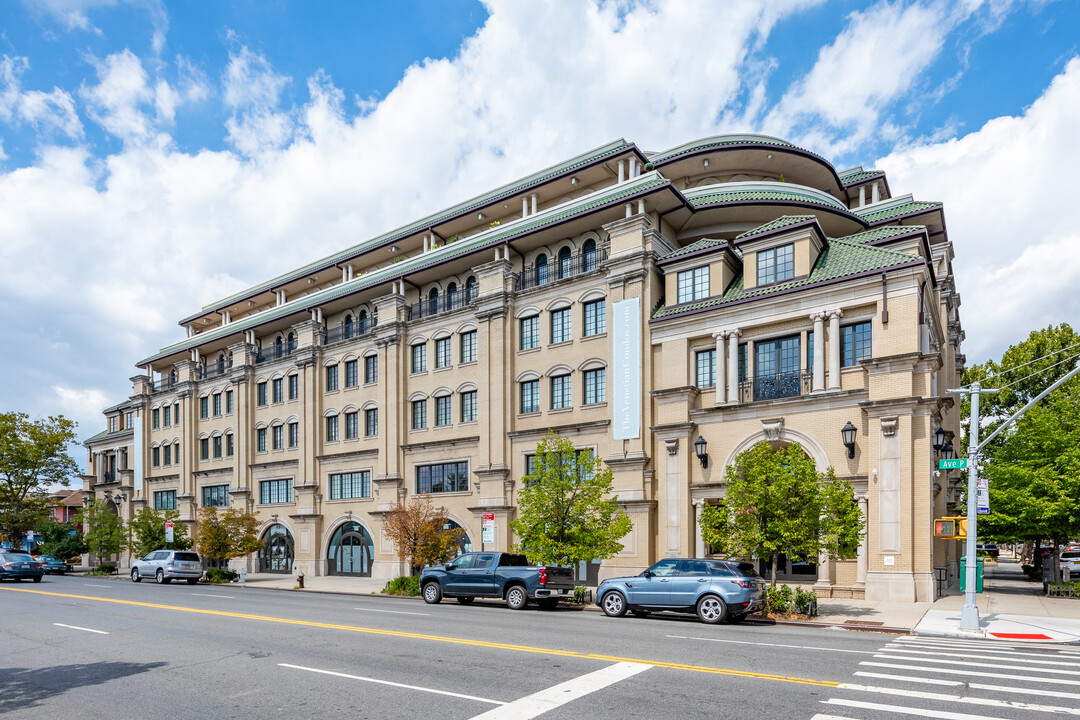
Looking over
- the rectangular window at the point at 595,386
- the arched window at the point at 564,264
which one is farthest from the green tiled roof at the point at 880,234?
the arched window at the point at 564,264

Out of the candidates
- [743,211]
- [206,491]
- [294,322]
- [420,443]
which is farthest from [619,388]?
[206,491]

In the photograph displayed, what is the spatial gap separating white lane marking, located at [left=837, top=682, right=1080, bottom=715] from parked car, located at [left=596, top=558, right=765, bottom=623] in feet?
25.6

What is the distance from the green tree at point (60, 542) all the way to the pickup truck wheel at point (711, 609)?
52.3 metres

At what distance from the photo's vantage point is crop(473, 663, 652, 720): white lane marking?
859 centimetres

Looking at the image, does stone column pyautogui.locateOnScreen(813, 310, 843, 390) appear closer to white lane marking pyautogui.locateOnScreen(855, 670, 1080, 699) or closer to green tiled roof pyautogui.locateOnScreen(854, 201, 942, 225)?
green tiled roof pyautogui.locateOnScreen(854, 201, 942, 225)

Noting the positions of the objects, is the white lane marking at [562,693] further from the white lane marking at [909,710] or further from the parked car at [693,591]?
the parked car at [693,591]

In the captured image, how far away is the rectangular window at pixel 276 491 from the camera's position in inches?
1766

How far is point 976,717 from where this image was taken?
8.46 m

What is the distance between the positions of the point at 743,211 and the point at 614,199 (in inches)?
225

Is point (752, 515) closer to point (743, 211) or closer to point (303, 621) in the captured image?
point (303, 621)

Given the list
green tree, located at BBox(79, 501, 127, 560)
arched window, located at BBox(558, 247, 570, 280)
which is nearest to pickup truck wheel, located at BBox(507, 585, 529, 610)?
arched window, located at BBox(558, 247, 570, 280)

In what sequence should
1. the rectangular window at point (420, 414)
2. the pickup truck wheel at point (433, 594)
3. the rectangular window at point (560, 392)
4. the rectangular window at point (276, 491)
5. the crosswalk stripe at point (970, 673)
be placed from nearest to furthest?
the crosswalk stripe at point (970, 673) < the pickup truck wheel at point (433, 594) < the rectangular window at point (560, 392) < the rectangular window at point (420, 414) < the rectangular window at point (276, 491)

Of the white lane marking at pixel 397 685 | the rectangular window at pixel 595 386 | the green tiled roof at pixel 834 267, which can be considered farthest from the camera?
the rectangular window at pixel 595 386

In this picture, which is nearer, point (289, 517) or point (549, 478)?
point (549, 478)
